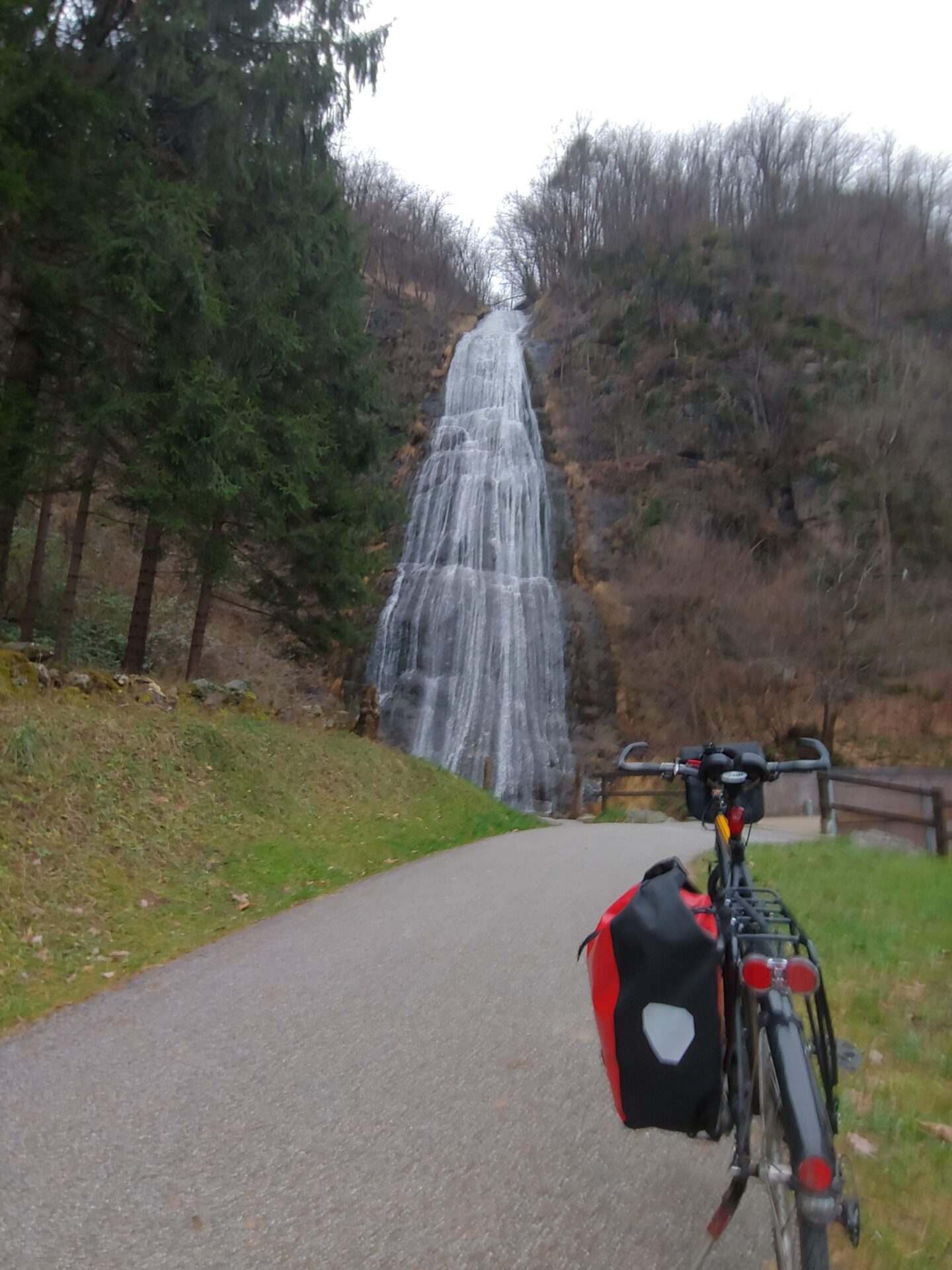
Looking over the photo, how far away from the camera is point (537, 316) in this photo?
4606 centimetres

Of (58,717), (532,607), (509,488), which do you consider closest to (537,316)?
(509,488)

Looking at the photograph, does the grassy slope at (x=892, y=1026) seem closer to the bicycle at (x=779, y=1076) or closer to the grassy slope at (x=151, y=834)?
the bicycle at (x=779, y=1076)

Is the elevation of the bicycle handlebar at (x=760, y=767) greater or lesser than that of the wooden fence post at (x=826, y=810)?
greater

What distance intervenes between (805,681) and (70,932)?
24.7m

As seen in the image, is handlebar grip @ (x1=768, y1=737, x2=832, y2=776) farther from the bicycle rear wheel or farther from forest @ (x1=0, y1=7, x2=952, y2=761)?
forest @ (x1=0, y1=7, x2=952, y2=761)

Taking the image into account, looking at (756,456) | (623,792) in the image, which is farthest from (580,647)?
(756,456)

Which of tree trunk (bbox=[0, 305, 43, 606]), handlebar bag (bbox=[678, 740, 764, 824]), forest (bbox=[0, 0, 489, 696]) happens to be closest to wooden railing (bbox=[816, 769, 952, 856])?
forest (bbox=[0, 0, 489, 696])

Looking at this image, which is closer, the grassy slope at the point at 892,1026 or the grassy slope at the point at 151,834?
the grassy slope at the point at 892,1026

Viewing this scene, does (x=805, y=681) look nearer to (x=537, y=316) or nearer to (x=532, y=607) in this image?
(x=532, y=607)

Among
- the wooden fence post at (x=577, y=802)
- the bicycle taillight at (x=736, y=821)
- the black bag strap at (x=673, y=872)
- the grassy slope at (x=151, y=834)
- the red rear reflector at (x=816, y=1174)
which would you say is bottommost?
the wooden fence post at (x=577, y=802)

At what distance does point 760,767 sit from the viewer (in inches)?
122

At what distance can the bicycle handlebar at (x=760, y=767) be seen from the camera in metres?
3.11

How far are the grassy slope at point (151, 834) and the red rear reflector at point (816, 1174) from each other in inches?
173

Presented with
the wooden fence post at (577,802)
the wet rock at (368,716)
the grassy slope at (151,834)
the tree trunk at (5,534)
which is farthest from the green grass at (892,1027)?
the wooden fence post at (577,802)
